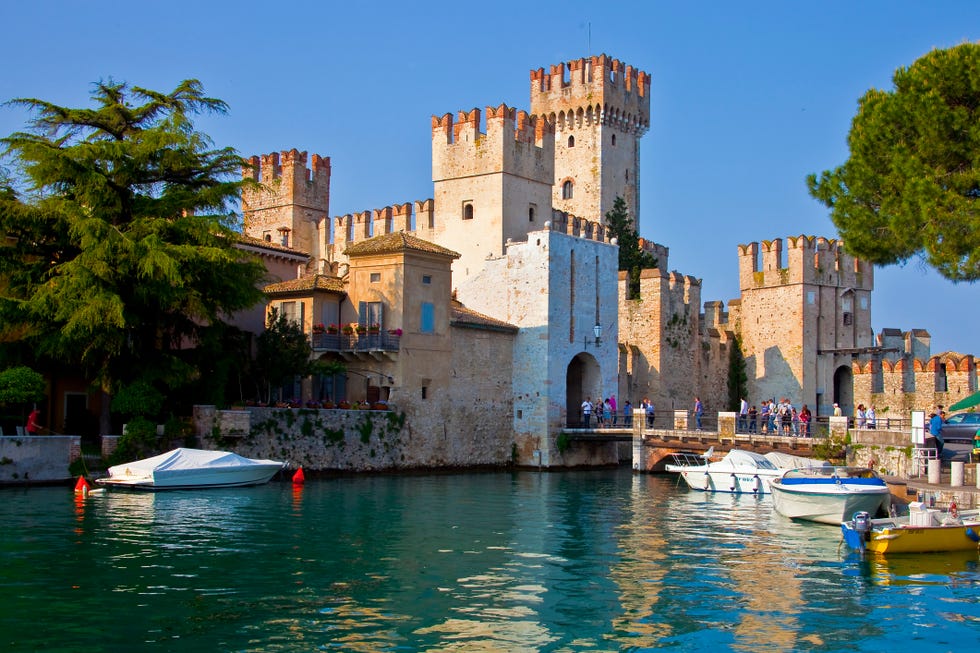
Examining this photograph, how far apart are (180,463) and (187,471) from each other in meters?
0.26

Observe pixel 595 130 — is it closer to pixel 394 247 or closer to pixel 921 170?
pixel 394 247

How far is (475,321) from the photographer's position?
35938mm

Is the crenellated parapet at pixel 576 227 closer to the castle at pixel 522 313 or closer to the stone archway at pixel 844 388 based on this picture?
the castle at pixel 522 313

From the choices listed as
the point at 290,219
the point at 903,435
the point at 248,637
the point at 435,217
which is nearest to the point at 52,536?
the point at 248,637

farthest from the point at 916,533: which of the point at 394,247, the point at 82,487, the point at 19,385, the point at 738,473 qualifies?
the point at 394,247

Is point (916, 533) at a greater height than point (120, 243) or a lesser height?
lesser

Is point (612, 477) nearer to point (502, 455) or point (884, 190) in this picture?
point (502, 455)

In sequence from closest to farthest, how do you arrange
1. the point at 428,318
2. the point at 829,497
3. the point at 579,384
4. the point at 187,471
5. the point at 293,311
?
the point at 829,497 → the point at 187,471 → the point at 428,318 → the point at 293,311 → the point at 579,384

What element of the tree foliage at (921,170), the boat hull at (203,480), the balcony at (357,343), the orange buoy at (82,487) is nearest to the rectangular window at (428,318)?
the balcony at (357,343)

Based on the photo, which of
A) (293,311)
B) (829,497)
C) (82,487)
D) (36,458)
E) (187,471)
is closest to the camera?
(829,497)

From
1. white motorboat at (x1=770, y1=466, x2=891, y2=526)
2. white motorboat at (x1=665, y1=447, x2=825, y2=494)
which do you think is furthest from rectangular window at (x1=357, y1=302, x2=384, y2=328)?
white motorboat at (x1=770, y1=466, x2=891, y2=526)

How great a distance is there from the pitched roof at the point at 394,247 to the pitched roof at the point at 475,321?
201 centimetres

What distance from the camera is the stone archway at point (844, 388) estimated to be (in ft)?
147

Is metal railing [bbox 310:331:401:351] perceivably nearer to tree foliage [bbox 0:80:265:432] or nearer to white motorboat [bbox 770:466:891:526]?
tree foliage [bbox 0:80:265:432]
